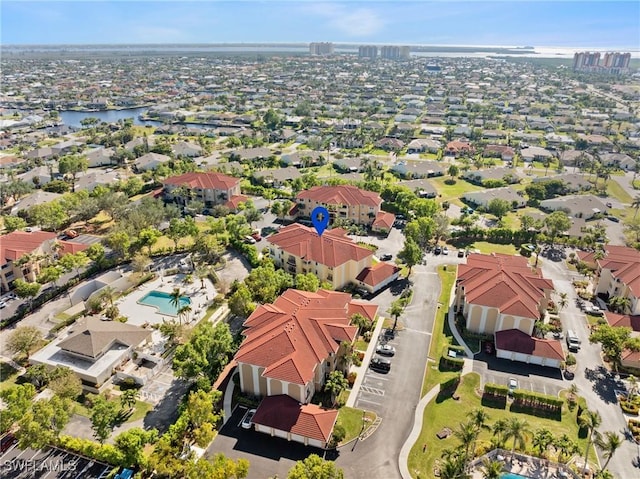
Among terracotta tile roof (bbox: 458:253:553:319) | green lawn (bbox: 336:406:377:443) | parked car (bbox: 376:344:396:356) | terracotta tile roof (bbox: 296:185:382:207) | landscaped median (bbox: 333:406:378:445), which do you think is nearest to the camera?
landscaped median (bbox: 333:406:378:445)

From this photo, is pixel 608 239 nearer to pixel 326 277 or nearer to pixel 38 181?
pixel 326 277

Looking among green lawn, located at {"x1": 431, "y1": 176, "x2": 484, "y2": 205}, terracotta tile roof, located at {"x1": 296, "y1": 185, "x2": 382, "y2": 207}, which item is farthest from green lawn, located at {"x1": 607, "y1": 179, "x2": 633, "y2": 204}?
terracotta tile roof, located at {"x1": 296, "y1": 185, "x2": 382, "y2": 207}

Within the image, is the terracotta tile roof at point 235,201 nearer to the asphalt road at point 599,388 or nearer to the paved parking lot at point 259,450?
the paved parking lot at point 259,450

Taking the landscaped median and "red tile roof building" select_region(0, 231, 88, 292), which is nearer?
the landscaped median

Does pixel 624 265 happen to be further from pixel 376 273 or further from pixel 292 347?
pixel 292 347

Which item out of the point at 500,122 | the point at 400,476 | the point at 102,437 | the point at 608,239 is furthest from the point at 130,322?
the point at 500,122

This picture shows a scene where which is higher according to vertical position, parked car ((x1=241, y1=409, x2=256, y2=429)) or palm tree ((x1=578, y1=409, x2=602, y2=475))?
palm tree ((x1=578, y1=409, x2=602, y2=475))

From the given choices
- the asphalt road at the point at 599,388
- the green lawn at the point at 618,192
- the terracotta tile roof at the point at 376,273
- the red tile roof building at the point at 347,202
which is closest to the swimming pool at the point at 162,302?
the terracotta tile roof at the point at 376,273

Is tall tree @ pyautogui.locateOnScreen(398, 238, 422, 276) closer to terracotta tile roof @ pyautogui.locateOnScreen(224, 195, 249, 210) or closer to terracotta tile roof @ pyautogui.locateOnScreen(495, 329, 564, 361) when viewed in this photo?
terracotta tile roof @ pyautogui.locateOnScreen(495, 329, 564, 361)
